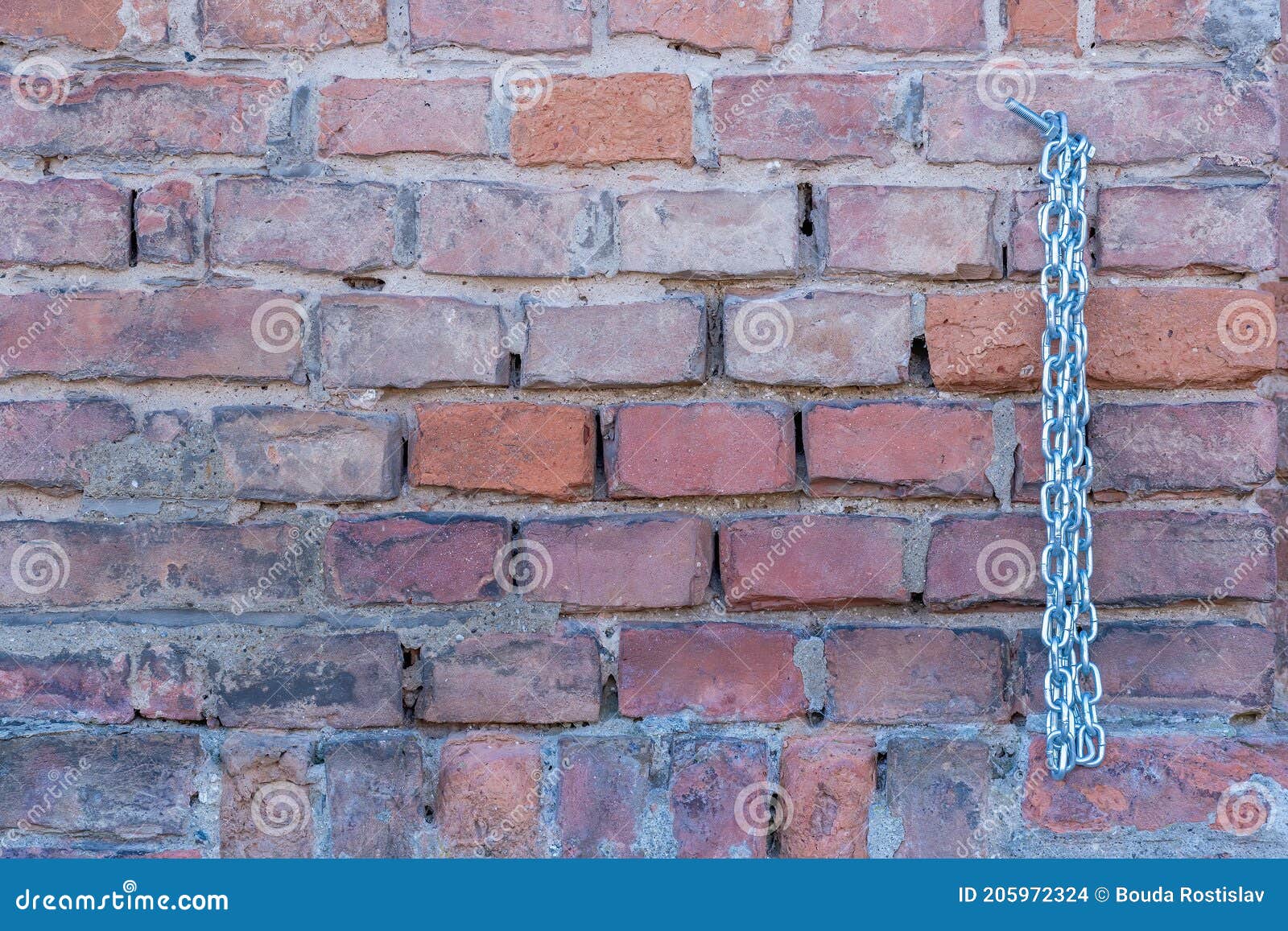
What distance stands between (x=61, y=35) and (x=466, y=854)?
876 millimetres

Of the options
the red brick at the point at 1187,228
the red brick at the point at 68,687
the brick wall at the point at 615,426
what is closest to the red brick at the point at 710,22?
the brick wall at the point at 615,426

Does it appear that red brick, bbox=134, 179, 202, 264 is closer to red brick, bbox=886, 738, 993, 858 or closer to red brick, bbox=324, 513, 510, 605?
red brick, bbox=324, 513, 510, 605

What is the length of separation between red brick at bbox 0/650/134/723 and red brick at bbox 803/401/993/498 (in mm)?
696

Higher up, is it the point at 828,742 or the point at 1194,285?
the point at 1194,285

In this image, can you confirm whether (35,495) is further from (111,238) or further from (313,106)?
(313,106)

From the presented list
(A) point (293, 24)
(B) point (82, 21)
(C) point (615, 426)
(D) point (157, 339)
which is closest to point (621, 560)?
(C) point (615, 426)

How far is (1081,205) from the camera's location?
89 cm

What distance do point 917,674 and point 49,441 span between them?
860 millimetres

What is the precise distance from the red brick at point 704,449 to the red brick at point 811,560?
4 centimetres

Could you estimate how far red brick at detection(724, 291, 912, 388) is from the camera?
0.95 metres

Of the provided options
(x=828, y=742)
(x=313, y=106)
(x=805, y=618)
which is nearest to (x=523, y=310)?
(x=313, y=106)

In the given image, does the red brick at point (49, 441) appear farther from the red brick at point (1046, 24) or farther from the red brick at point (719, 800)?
the red brick at point (1046, 24)

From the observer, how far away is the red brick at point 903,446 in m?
0.94

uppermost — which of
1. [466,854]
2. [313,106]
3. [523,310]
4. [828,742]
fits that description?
[313,106]
